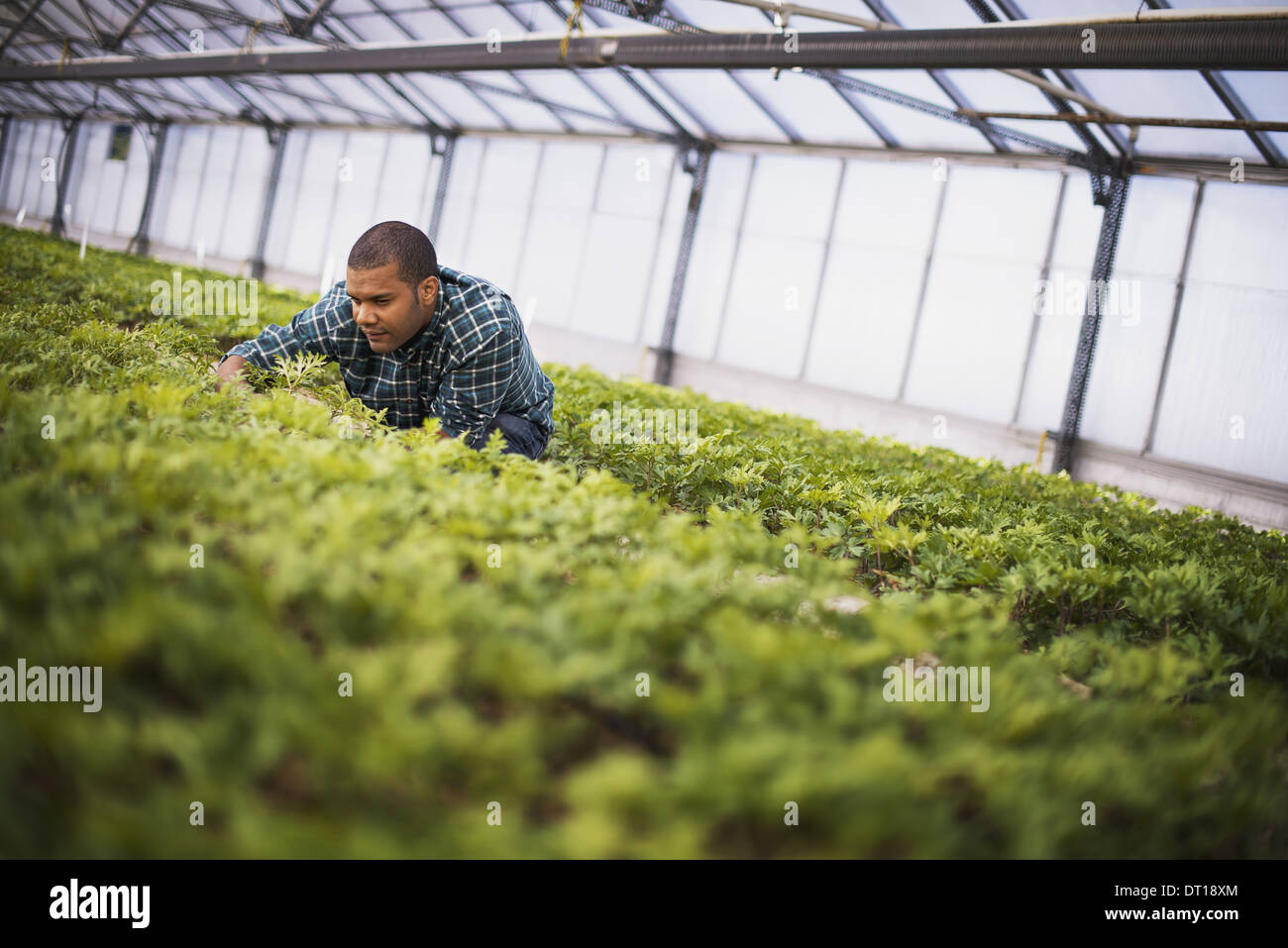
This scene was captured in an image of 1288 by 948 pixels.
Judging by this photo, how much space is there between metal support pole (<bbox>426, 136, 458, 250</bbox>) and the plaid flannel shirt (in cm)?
1855

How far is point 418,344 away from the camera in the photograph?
13.5 ft

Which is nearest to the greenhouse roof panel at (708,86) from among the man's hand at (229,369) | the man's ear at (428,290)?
the man's ear at (428,290)

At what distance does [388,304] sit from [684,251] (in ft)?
46.7

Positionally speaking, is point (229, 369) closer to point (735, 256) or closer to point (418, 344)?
point (418, 344)

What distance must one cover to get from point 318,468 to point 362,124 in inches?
972

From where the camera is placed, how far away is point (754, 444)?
521cm

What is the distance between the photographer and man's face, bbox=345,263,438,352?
11.7ft

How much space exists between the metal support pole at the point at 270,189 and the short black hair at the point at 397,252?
25.4 meters

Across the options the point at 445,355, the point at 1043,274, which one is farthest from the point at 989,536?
the point at 1043,274

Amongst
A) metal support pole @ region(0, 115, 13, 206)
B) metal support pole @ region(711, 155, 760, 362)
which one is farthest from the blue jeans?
metal support pole @ region(0, 115, 13, 206)

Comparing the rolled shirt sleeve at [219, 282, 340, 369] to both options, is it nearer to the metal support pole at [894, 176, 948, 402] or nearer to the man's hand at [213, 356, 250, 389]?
the man's hand at [213, 356, 250, 389]

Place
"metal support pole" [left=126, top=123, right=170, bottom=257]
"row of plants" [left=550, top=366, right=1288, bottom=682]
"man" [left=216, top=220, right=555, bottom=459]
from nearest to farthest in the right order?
"row of plants" [left=550, top=366, right=1288, bottom=682] < "man" [left=216, top=220, right=555, bottom=459] < "metal support pole" [left=126, top=123, right=170, bottom=257]

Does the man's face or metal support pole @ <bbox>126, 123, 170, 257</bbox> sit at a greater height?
metal support pole @ <bbox>126, 123, 170, 257</bbox>

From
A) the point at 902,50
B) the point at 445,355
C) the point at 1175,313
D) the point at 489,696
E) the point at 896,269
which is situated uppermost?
the point at 896,269
